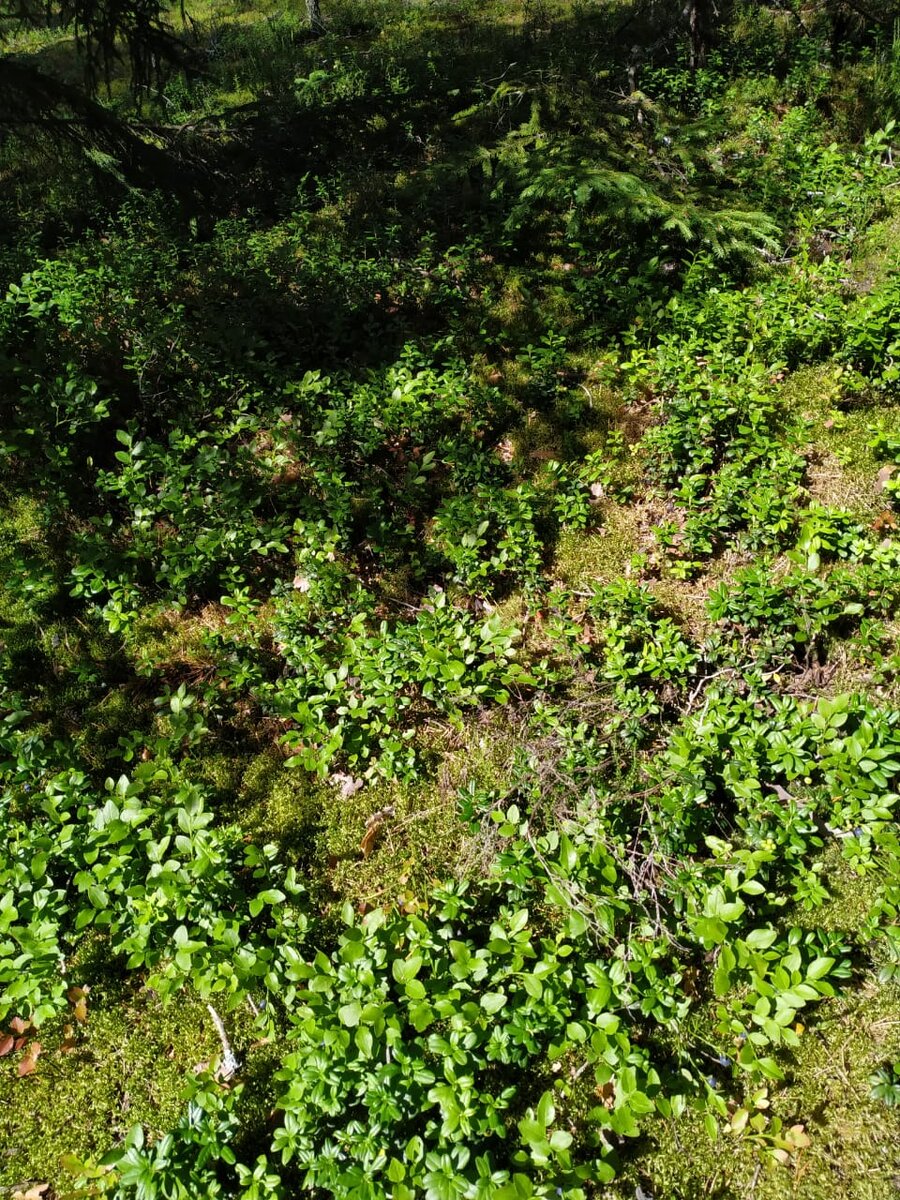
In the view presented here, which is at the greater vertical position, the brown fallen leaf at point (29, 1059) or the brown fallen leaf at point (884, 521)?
the brown fallen leaf at point (884, 521)

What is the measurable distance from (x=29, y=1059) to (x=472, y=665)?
281 centimetres

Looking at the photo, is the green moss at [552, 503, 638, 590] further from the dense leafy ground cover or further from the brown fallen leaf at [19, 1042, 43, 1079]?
the brown fallen leaf at [19, 1042, 43, 1079]

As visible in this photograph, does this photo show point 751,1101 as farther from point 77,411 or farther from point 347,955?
point 77,411

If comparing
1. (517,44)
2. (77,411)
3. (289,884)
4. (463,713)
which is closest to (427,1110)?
(289,884)

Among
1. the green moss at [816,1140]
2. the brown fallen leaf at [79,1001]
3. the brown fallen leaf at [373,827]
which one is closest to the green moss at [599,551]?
the brown fallen leaf at [373,827]

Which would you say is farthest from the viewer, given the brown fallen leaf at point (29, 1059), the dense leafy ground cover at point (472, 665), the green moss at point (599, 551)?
the green moss at point (599, 551)

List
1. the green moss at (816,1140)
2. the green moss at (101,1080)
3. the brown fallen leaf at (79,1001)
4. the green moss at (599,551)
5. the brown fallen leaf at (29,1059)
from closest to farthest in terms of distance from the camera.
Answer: the green moss at (816,1140) < the green moss at (101,1080) < the brown fallen leaf at (29,1059) < the brown fallen leaf at (79,1001) < the green moss at (599,551)

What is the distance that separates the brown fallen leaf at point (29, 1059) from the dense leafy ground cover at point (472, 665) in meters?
0.01

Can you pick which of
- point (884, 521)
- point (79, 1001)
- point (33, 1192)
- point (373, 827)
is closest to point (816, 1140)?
point (373, 827)

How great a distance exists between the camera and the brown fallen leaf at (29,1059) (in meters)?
3.03

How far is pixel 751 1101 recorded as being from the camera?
8.59 feet

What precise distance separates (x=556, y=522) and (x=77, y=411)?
3.73 metres

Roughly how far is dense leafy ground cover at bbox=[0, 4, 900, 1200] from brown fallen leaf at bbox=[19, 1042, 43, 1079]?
13mm

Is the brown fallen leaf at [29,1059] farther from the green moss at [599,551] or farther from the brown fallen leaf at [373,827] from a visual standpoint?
the green moss at [599,551]
